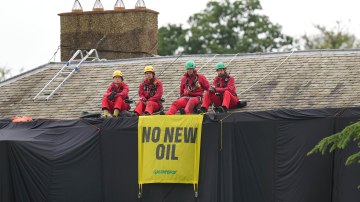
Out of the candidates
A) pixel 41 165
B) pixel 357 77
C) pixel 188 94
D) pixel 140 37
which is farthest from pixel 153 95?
pixel 140 37

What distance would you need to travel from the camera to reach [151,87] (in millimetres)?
24328

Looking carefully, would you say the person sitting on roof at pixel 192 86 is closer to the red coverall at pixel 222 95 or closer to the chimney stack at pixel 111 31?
the red coverall at pixel 222 95

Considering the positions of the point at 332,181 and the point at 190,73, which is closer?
the point at 332,181

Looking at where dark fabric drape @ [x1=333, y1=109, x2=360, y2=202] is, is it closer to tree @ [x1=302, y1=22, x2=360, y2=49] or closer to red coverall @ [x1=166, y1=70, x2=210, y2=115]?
red coverall @ [x1=166, y1=70, x2=210, y2=115]

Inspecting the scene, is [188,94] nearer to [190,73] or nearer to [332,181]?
[190,73]

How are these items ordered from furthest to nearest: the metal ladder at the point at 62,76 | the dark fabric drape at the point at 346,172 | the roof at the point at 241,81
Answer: the metal ladder at the point at 62,76
the roof at the point at 241,81
the dark fabric drape at the point at 346,172

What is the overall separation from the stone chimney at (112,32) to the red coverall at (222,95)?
7.84 metres

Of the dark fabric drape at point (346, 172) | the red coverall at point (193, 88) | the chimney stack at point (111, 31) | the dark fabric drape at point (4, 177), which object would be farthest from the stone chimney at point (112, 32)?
the dark fabric drape at point (346, 172)

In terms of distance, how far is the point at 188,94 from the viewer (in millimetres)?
23781

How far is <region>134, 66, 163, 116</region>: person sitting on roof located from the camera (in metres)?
24.0

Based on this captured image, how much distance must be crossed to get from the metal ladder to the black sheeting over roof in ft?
11.4

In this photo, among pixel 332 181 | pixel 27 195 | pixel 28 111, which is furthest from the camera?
pixel 28 111

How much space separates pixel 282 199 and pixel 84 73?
925 centimetres

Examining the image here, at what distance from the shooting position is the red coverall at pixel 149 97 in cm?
2405
